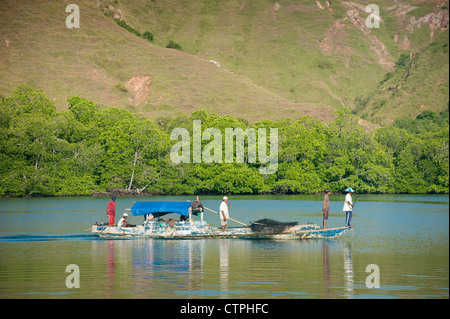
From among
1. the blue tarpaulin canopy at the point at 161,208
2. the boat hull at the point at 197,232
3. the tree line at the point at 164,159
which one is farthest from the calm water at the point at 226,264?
A: the tree line at the point at 164,159

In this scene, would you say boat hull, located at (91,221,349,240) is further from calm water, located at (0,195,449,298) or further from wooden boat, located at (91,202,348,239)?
calm water, located at (0,195,449,298)

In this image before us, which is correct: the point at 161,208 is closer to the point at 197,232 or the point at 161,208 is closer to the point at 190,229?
the point at 190,229

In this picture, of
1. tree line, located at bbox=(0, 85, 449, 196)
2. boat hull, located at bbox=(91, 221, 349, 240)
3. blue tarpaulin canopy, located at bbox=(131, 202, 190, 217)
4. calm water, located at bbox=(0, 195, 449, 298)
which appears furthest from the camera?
tree line, located at bbox=(0, 85, 449, 196)

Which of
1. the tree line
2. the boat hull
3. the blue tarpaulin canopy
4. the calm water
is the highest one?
the tree line

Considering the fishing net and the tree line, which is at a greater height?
the tree line

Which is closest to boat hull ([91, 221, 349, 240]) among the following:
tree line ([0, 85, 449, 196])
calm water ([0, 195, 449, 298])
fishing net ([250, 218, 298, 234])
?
fishing net ([250, 218, 298, 234])

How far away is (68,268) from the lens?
29250 mm

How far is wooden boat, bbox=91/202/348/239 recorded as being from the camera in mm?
40094

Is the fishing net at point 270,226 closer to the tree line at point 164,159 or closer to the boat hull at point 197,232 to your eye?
the boat hull at point 197,232

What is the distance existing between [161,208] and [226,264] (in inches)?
511

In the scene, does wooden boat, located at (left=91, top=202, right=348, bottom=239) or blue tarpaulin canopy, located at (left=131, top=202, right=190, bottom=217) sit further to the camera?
blue tarpaulin canopy, located at (left=131, top=202, right=190, bottom=217)

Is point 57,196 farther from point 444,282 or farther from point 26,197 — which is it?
point 444,282

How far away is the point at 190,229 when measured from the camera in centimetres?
4144
